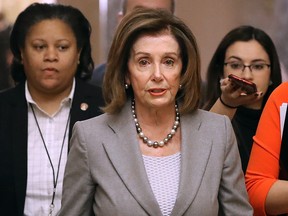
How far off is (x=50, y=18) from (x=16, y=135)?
0.55 m

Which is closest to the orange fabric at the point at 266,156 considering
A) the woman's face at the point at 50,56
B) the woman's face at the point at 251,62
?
the woman's face at the point at 251,62

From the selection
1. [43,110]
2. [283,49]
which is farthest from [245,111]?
[43,110]

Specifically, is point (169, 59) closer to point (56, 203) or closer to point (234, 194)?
point (234, 194)

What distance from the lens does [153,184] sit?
1.99 meters

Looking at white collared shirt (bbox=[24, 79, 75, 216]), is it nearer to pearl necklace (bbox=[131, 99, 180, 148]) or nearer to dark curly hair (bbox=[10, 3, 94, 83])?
dark curly hair (bbox=[10, 3, 94, 83])

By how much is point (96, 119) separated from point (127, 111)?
3.9 inches

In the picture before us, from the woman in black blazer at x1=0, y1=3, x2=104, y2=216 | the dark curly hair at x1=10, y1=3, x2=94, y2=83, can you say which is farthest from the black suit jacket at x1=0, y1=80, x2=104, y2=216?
the dark curly hair at x1=10, y1=3, x2=94, y2=83

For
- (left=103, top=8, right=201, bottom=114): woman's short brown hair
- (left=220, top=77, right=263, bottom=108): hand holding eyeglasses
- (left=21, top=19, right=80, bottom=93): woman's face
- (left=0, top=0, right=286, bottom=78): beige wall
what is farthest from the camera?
(left=0, top=0, right=286, bottom=78): beige wall

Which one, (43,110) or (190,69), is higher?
(190,69)

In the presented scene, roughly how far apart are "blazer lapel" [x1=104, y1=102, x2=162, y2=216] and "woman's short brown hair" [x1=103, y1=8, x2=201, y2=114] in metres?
0.05

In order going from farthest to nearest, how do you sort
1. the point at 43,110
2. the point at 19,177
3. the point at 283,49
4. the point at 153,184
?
the point at 283,49 < the point at 43,110 < the point at 19,177 < the point at 153,184

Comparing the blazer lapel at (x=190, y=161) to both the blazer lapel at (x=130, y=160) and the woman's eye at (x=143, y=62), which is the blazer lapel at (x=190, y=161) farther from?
the woman's eye at (x=143, y=62)

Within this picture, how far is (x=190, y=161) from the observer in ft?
6.64

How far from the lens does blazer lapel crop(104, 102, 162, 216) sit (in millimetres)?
1941
